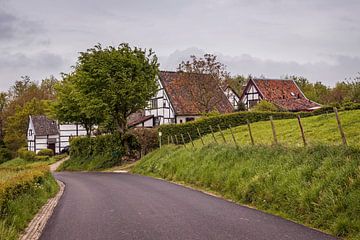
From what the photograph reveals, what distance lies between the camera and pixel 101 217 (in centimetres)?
1237

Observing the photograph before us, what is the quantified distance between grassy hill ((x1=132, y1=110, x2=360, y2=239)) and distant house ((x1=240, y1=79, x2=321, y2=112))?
3845 cm

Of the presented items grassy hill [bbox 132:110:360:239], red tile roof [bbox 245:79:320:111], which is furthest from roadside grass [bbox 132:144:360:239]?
red tile roof [bbox 245:79:320:111]

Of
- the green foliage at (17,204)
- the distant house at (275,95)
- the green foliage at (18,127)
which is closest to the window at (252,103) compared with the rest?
the distant house at (275,95)

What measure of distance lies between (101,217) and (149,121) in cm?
4582

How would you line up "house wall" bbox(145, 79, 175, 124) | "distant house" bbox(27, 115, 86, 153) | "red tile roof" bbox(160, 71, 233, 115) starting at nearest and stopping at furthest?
1. "red tile roof" bbox(160, 71, 233, 115)
2. "house wall" bbox(145, 79, 175, 124)
3. "distant house" bbox(27, 115, 86, 153)

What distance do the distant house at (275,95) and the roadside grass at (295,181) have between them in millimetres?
41443

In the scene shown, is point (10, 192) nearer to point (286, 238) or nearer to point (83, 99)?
point (286, 238)

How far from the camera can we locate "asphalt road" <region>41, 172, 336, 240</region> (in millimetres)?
9516

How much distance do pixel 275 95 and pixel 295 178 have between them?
51.4m

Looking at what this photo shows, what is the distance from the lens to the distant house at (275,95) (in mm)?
60969

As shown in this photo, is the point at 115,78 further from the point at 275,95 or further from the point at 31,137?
the point at 31,137

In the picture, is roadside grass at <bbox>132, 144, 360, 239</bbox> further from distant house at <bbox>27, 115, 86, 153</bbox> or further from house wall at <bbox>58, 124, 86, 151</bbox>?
distant house at <bbox>27, 115, 86, 153</bbox>

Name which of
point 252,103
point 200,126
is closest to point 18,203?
point 200,126

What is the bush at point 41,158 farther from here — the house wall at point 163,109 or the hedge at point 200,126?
the hedge at point 200,126
